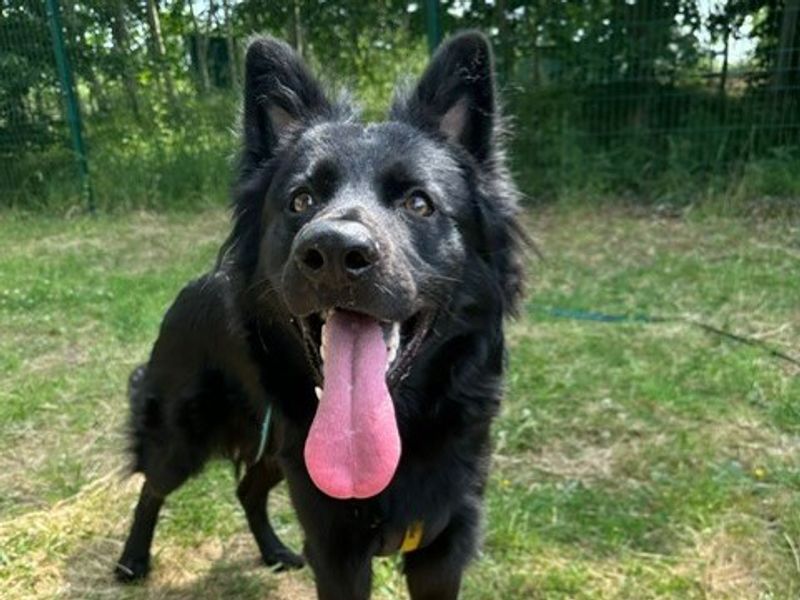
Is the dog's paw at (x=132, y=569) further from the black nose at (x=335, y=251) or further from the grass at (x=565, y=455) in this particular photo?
the black nose at (x=335, y=251)

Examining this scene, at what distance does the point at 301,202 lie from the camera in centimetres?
212

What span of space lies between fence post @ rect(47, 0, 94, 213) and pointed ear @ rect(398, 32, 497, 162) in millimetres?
7390

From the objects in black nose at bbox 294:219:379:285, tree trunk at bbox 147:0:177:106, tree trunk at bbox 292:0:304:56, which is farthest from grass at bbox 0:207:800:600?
tree trunk at bbox 147:0:177:106

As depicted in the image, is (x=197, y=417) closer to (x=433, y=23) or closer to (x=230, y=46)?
(x=433, y=23)

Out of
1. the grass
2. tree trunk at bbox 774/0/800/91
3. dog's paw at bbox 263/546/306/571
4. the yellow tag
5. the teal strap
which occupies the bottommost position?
dog's paw at bbox 263/546/306/571

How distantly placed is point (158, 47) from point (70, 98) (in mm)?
1087

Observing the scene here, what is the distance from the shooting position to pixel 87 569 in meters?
2.92

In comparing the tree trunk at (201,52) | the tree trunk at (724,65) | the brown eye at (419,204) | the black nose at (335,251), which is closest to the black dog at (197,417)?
the brown eye at (419,204)

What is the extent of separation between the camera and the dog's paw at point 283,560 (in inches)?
114

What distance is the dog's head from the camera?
5.89 ft

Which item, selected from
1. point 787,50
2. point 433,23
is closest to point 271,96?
point 433,23

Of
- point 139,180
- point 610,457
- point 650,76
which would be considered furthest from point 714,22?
point 139,180

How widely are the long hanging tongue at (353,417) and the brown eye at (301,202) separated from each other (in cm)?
34

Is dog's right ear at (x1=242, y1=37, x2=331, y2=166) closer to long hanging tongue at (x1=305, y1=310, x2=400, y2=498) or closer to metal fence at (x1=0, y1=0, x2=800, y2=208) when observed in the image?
long hanging tongue at (x1=305, y1=310, x2=400, y2=498)
